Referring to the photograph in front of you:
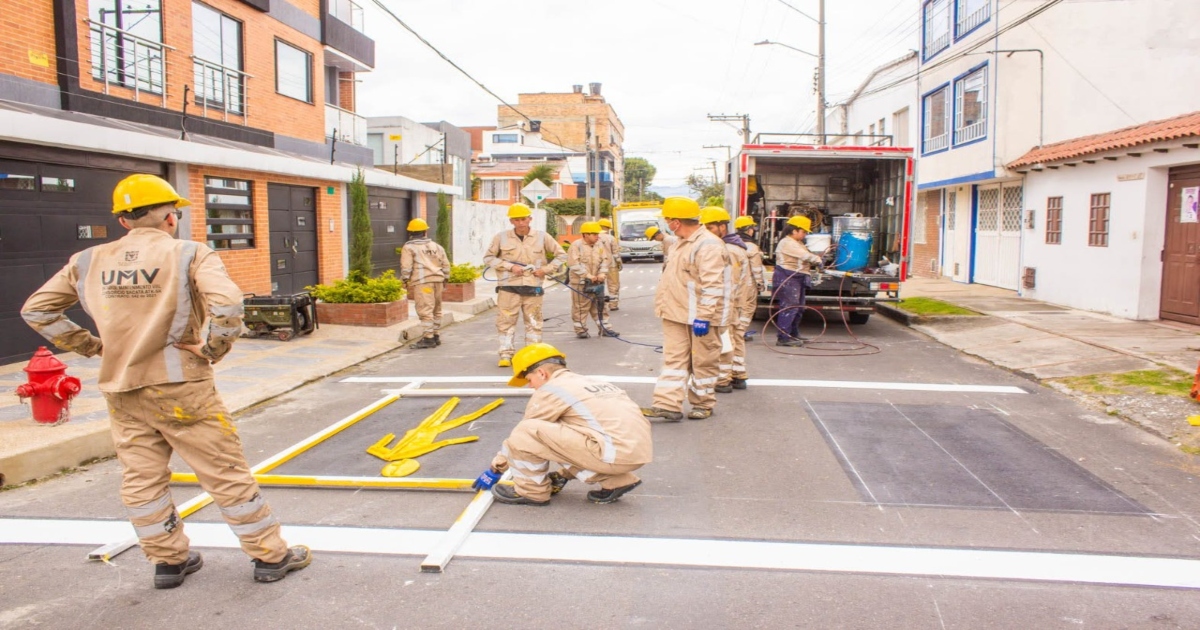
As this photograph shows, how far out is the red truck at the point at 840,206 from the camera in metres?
→ 13.3

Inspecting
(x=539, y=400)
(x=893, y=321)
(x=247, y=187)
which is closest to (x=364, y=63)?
(x=247, y=187)

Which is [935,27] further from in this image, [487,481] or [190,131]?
[487,481]

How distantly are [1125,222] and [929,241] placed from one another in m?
11.7

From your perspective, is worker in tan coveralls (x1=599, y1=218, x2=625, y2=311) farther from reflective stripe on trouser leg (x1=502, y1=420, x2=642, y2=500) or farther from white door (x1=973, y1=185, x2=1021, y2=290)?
reflective stripe on trouser leg (x1=502, y1=420, x2=642, y2=500)

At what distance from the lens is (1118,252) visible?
13.8 metres

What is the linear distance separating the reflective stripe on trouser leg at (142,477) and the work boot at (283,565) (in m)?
0.40

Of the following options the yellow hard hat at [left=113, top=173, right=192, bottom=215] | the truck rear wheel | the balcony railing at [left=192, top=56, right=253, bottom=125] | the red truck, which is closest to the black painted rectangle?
the yellow hard hat at [left=113, top=173, right=192, bottom=215]

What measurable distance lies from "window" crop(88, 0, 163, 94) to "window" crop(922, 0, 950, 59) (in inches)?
732

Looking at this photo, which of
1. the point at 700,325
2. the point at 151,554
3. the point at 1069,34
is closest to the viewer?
the point at 151,554

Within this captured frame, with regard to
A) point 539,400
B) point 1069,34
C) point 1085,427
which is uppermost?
point 1069,34

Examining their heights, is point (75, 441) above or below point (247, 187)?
below

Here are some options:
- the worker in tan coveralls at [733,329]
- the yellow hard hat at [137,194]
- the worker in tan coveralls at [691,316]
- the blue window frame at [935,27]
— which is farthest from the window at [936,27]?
the yellow hard hat at [137,194]

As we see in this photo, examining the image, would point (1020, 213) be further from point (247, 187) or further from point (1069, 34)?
point (247, 187)

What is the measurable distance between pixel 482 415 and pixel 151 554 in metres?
3.62
